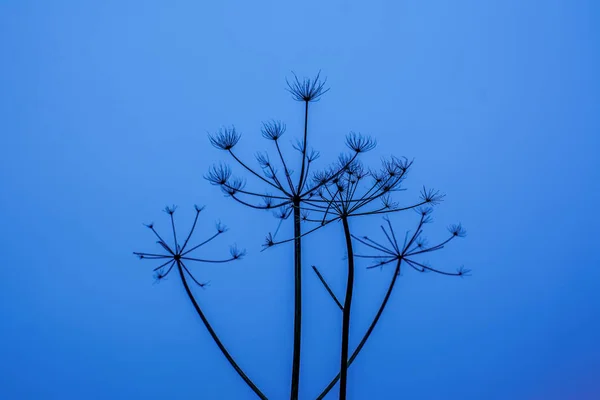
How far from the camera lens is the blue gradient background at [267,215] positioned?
254cm

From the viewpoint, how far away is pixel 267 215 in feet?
8.83

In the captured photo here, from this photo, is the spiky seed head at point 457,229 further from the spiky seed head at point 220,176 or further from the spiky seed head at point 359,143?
the spiky seed head at point 220,176

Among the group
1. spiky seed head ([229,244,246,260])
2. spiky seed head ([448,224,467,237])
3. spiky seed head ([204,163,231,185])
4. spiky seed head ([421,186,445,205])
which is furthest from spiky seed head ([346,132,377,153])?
spiky seed head ([229,244,246,260])

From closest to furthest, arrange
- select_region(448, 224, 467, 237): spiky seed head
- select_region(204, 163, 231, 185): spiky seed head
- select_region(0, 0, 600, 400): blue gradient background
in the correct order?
select_region(204, 163, 231, 185): spiky seed head → select_region(0, 0, 600, 400): blue gradient background → select_region(448, 224, 467, 237): spiky seed head

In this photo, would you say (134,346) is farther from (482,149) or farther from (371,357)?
(482,149)

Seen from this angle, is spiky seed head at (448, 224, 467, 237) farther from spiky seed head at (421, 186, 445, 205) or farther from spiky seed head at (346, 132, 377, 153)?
spiky seed head at (346, 132, 377, 153)

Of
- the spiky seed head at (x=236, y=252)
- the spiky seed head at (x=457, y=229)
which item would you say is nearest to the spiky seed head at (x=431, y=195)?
the spiky seed head at (x=457, y=229)

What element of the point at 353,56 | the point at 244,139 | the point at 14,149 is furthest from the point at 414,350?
the point at 14,149

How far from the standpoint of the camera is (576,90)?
301cm

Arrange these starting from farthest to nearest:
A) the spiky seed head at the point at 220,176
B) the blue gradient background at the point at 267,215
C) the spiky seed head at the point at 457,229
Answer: the spiky seed head at the point at 457,229
the blue gradient background at the point at 267,215
the spiky seed head at the point at 220,176

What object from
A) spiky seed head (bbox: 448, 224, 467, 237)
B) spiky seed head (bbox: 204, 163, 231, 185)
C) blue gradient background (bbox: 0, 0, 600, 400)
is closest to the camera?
spiky seed head (bbox: 204, 163, 231, 185)

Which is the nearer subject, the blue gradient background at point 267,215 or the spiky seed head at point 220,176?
the spiky seed head at point 220,176

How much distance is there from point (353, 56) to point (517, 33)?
131 centimetres

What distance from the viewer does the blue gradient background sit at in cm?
254
